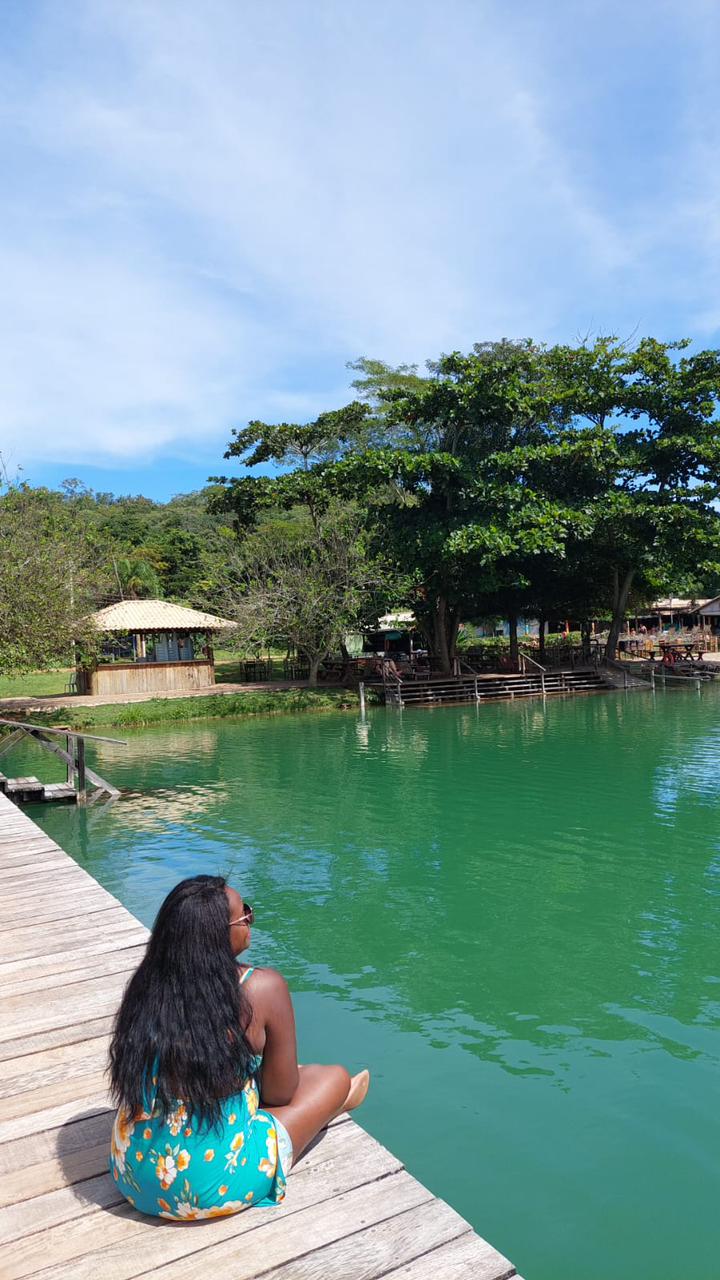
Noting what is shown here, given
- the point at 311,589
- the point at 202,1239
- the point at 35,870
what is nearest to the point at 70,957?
the point at 35,870

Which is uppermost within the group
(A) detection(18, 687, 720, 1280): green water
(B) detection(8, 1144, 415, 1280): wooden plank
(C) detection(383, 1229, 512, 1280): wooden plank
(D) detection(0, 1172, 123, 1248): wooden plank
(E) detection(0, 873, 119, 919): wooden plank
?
(E) detection(0, 873, 119, 919): wooden plank

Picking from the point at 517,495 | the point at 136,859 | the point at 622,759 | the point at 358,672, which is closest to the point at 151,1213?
the point at 136,859

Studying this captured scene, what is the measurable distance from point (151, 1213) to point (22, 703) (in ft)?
90.0

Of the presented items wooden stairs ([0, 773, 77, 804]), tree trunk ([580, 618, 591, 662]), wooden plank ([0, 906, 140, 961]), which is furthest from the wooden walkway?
tree trunk ([580, 618, 591, 662])

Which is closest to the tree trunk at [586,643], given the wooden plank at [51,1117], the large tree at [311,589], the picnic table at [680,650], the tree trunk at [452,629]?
the picnic table at [680,650]

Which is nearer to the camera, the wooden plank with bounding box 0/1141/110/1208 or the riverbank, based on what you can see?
the wooden plank with bounding box 0/1141/110/1208

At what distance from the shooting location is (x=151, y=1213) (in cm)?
284

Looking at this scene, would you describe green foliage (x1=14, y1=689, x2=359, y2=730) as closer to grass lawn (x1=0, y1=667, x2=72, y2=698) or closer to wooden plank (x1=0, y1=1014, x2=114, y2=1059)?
grass lawn (x1=0, y1=667, x2=72, y2=698)

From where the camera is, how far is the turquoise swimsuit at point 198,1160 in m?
2.69

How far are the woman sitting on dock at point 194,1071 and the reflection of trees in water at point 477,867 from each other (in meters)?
3.35

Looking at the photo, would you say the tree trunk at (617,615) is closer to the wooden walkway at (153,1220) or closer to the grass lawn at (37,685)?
the grass lawn at (37,685)

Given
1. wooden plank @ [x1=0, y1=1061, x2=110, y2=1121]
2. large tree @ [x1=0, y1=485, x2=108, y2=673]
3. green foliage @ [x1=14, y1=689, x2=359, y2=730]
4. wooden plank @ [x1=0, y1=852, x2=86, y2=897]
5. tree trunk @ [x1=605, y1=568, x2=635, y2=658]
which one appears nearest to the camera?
wooden plank @ [x1=0, y1=1061, x2=110, y2=1121]

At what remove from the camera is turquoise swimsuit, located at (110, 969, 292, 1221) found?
2691 millimetres

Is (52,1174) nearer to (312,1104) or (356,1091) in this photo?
(312,1104)
